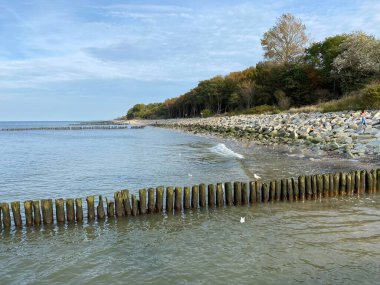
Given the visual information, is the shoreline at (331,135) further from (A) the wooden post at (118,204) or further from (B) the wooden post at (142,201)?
(A) the wooden post at (118,204)

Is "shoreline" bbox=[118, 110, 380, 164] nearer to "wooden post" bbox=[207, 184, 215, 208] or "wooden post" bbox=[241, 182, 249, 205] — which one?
"wooden post" bbox=[241, 182, 249, 205]

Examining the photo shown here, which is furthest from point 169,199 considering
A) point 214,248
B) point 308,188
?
point 308,188

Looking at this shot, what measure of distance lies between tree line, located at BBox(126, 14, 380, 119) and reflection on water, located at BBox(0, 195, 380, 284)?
134 ft

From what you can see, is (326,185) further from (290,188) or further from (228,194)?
(228,194)

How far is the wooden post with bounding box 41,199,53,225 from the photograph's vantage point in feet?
33.1

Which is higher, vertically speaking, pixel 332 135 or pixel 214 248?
pixel 332 135

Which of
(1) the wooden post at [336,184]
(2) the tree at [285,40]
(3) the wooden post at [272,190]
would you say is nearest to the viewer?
(3) the wooden post at [272,190]

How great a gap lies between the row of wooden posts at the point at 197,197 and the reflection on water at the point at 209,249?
0.42m

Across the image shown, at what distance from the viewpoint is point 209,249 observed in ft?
26.5

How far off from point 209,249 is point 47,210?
188 inches

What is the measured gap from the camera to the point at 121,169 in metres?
21.1

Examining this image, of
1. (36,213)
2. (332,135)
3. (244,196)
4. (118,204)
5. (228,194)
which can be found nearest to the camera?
(36,213)

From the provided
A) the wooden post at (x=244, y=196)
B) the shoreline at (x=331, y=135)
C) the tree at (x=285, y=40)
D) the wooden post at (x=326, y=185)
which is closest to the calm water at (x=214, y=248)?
the wooden post at (x=244, y=196)

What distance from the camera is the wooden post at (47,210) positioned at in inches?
397
